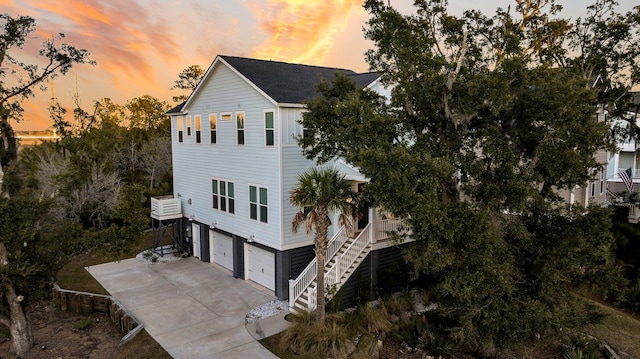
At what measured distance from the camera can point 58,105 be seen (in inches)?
1368

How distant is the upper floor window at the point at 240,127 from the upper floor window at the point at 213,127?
2.05m

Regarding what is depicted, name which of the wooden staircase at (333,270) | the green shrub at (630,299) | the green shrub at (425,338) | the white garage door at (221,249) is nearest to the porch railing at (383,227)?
the wooden staircase at (333,270)

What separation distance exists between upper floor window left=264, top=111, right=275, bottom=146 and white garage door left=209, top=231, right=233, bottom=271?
607 cm

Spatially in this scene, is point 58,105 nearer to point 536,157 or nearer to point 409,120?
point 409,120

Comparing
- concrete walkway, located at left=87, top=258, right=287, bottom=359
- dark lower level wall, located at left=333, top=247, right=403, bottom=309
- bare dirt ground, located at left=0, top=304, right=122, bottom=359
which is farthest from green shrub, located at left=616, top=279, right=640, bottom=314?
bare dirt ground, located at left=0, top=304, right=122, bottom=359

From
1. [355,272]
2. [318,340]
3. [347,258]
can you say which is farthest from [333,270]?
[318,340]

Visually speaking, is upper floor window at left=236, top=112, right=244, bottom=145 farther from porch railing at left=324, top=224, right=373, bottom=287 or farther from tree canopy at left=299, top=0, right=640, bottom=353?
porch railing at left=324, top=224, right=373, bottom=287

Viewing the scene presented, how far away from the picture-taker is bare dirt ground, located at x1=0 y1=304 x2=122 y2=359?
1263 centimetres

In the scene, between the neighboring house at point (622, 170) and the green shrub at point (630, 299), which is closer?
the green shrub at point (630, 299)

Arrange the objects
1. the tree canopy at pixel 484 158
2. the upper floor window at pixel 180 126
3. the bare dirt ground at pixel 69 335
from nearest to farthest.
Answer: the tree canopy at pixel 484 158
the bare dirt ground at pixel 69 335
the upper floor window at pixel 180 126

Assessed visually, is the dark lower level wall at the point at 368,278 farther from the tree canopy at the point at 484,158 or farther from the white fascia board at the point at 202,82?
the white fascia board at the point at 202,82

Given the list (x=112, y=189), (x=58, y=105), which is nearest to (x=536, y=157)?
(x=112, y=189)

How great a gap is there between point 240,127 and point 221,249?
21.7 feet

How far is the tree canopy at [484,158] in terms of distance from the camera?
32.4 ft
